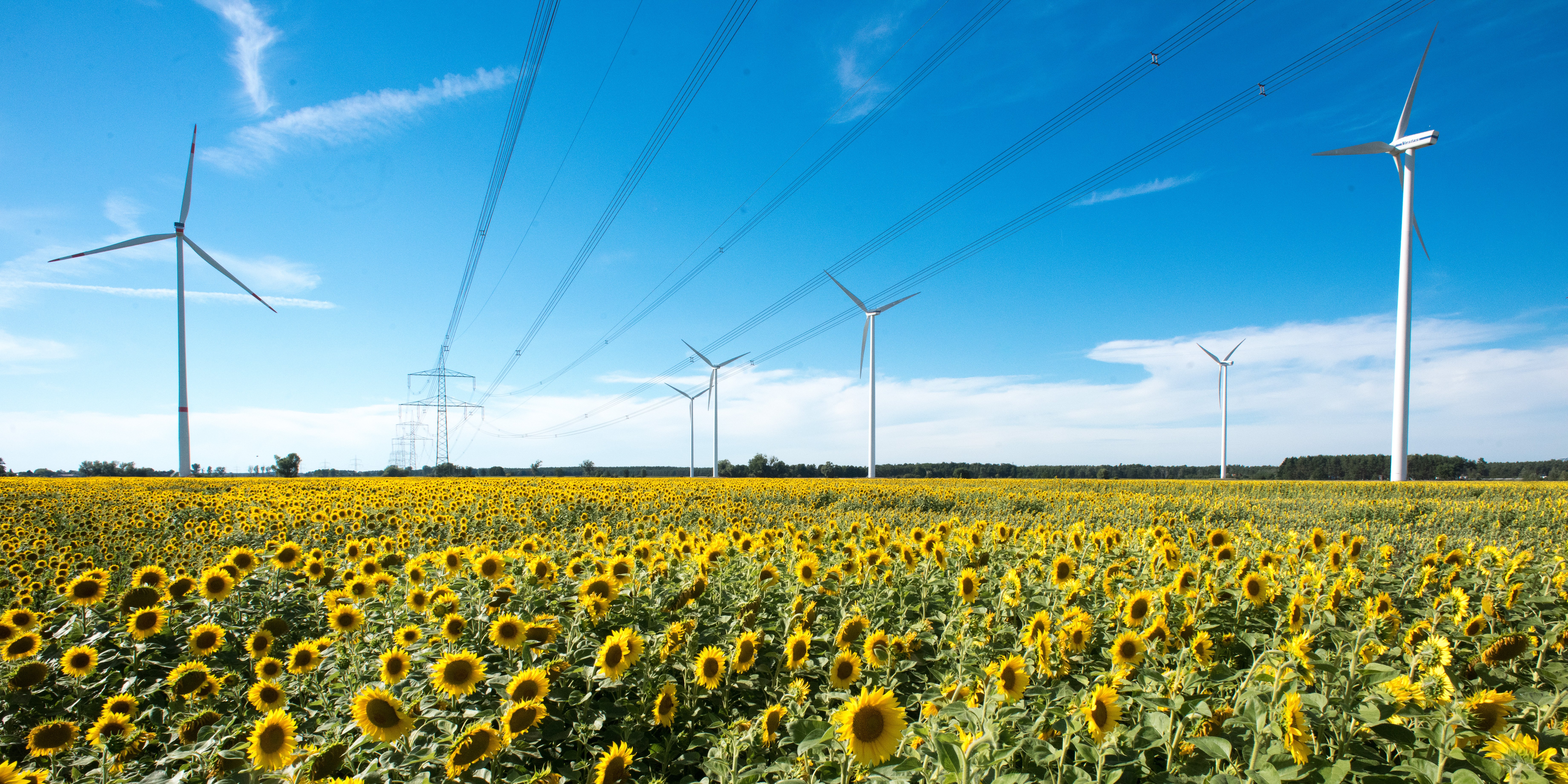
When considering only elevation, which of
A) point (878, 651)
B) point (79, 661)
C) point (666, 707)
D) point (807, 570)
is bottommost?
point (79, 661)

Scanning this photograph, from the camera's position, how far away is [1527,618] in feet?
12.0

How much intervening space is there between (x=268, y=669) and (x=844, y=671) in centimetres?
288

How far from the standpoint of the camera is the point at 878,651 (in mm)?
3193

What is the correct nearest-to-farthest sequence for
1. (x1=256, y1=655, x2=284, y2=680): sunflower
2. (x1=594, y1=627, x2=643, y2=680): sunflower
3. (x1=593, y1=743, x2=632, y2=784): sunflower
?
(x1=593, y1=743, x2=632, y2=784): sunflower < (x1=594, y1=627, x2=643, y2=680): sunflower < (x1=256, y1=655, x2=284, y2=680): sunflower

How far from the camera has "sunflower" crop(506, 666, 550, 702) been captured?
2.54 meters

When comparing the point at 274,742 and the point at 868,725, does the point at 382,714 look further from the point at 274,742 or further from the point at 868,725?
the point at 868,725

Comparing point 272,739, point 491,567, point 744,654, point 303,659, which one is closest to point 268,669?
point 303,659

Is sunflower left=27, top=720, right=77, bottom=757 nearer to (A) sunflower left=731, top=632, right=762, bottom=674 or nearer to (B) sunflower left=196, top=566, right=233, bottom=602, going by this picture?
(B) sunflower left=196, top=566, right=233, bottom=602

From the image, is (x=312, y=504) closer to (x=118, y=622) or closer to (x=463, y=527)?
(x=463, y=527)

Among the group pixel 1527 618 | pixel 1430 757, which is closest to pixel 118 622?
pixel 1430 757

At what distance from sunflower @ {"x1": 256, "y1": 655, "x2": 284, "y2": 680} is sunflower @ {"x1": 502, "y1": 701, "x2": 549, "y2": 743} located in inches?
67.9

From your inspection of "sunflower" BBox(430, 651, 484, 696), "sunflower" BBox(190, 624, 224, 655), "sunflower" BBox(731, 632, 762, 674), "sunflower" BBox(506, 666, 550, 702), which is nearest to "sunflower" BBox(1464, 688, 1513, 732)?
"sunflower" BBox(731, 632, 762, 674)

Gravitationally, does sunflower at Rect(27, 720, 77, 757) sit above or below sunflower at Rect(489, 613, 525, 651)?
below

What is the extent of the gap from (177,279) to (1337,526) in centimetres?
6002
